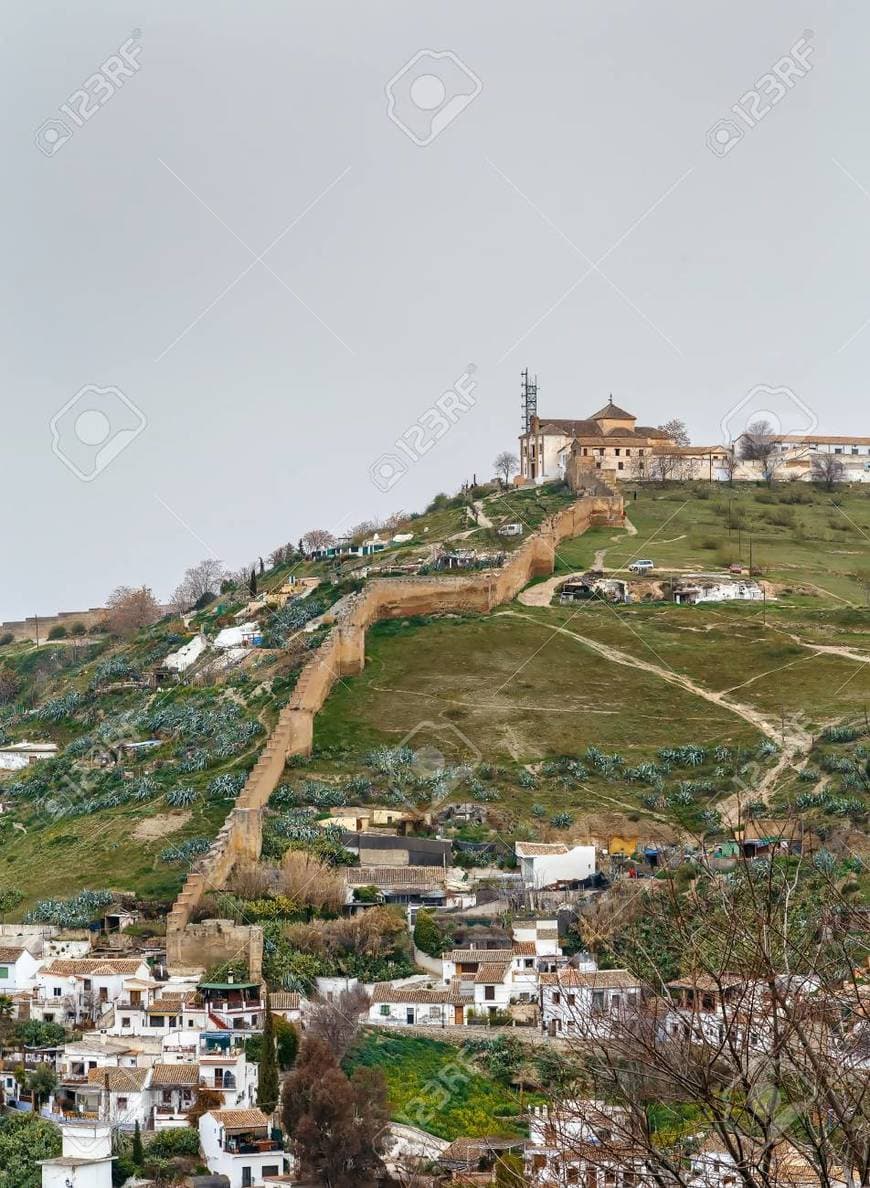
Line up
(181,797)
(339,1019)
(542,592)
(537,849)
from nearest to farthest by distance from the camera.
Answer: (339,1019) < (537,849) < (181,797) < (542,592)

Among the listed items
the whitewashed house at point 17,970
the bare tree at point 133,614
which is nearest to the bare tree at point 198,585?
the bare tree at point 133,614

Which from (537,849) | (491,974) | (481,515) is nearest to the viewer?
(491,974)

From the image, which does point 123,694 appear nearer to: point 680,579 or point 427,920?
point 680,579

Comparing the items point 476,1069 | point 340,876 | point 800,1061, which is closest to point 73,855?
point 340,876

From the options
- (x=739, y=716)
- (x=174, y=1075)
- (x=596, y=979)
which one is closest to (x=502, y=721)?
(x=739, y=716)

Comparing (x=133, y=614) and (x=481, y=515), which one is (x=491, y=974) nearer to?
(x=481, y=515)

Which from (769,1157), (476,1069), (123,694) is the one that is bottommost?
(476,1069)
